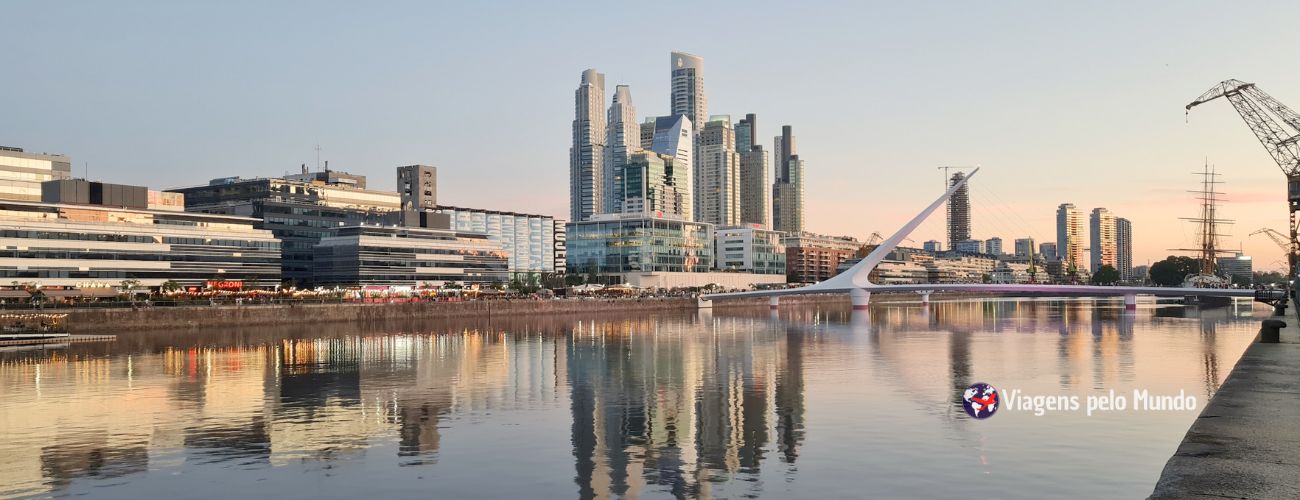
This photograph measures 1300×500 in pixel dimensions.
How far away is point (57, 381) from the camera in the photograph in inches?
1650

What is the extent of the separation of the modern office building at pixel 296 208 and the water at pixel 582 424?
10315 centimetres

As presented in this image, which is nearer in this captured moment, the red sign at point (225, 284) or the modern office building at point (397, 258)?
the red sign at point (225, 284)

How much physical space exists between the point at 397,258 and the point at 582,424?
12436 cm

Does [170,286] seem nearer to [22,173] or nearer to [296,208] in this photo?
[22,173]

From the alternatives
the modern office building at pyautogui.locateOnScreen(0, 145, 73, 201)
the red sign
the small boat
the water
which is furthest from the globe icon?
the modern office building at pyautogui.locateOnScreen(0, 145, 73, 201)

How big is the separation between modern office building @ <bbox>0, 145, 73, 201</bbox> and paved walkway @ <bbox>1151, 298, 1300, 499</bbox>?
→ 139 meters

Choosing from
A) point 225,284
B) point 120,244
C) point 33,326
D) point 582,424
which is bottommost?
point 582,424

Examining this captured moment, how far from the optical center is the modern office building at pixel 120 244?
346 ft

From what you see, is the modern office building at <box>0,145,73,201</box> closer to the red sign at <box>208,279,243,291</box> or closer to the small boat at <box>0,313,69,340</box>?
the red sign at <box>208,279,243,291</box>

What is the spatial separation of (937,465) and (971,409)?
9.46 m

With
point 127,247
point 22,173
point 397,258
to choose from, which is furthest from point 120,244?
point 397,258

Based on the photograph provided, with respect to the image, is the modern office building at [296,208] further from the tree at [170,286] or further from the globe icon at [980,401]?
the globe icon at [980,401]

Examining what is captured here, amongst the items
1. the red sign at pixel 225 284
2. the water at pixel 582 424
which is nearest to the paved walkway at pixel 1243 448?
the water at pixel 582 424

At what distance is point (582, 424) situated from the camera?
28688 millimetres
